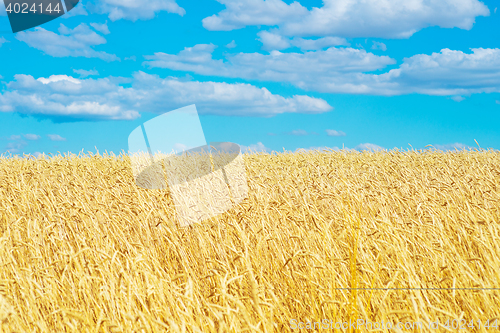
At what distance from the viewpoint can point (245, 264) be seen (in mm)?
2570

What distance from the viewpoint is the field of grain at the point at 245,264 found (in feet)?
7.00

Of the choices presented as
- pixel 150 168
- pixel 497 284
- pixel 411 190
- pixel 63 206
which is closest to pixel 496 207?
pixel 411 190

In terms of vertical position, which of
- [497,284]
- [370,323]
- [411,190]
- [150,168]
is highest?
[150,168]

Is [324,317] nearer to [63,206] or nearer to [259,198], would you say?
[259,198]

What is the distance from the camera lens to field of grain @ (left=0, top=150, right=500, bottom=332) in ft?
7.00

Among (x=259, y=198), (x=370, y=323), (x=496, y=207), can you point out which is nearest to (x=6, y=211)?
(x=259, y=198)

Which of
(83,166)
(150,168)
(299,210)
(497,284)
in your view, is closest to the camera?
(497,284)

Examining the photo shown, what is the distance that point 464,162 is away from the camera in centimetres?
923

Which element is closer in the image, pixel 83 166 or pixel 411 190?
pixel 411 190

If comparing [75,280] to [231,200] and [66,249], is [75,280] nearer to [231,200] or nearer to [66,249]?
[66,249]

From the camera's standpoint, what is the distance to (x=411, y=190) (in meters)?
5.38

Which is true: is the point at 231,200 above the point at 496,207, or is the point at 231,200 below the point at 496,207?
above

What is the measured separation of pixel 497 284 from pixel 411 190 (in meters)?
2.90

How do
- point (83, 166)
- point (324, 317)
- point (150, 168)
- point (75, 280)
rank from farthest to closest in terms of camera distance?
point (83, 166)
point (150, 168)
point (75, 280)
point (324, 317)
